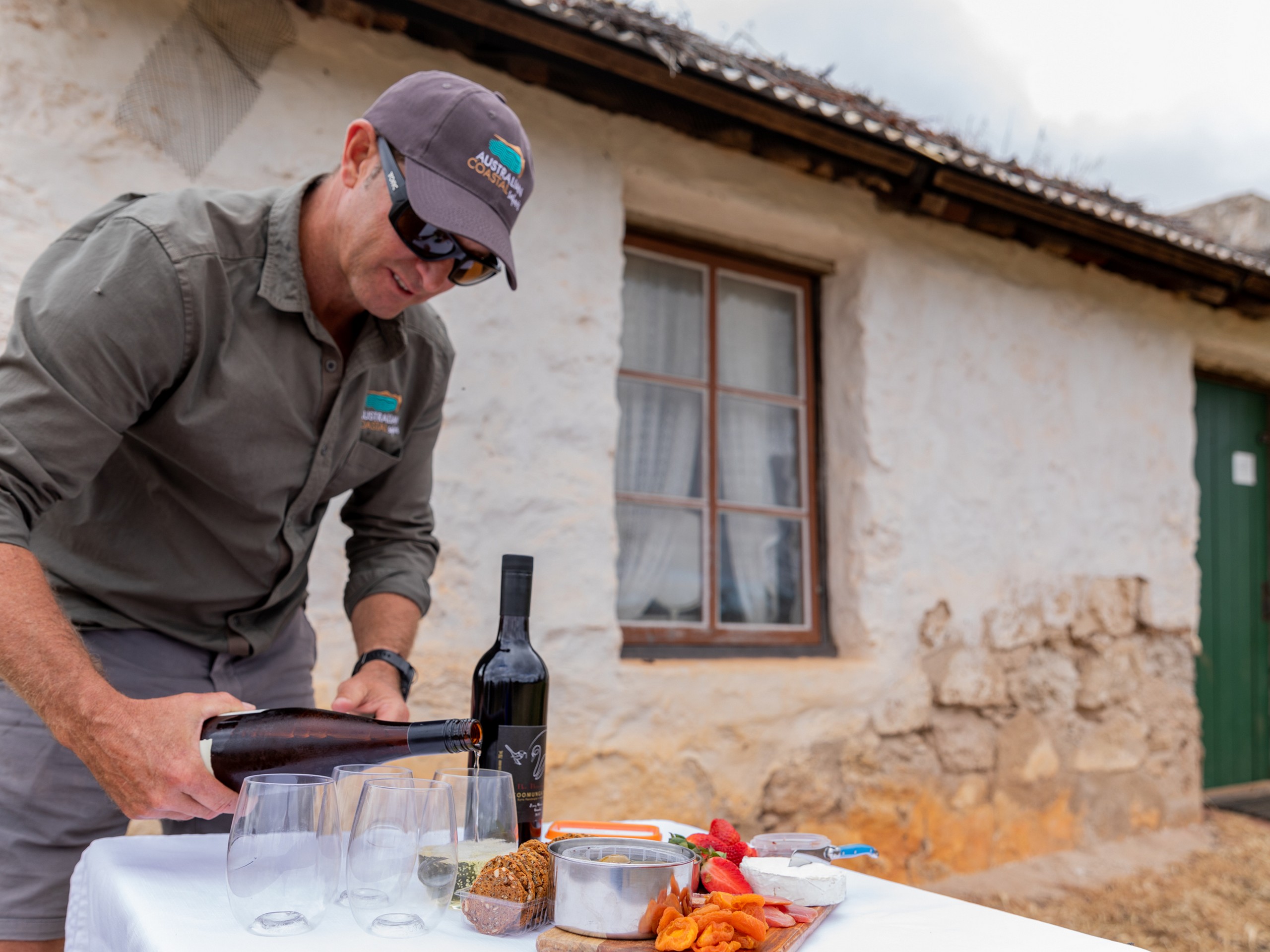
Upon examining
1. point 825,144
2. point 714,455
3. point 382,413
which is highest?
point 825,144

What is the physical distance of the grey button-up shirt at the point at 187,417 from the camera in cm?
128

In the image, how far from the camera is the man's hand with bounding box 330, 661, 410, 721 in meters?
1.40

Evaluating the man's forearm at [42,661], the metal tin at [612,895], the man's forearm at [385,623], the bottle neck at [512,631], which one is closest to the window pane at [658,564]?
the man's forearm at [385,623]

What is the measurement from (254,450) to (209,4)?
69.0 inches

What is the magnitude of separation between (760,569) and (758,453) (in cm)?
48

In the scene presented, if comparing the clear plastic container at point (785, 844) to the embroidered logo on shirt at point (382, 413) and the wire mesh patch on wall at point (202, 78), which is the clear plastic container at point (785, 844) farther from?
the wire mesh patch on wall at point (202, 78)

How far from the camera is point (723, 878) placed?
1092mm

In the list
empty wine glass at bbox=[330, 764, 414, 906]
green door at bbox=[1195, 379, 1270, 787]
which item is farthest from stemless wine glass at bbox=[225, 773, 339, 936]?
green door at bbox=[1195, 379, 1270, 787]

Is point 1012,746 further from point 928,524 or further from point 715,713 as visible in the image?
point 715,713

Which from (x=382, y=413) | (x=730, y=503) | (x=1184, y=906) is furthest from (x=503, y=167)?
(x=1184, y=906)

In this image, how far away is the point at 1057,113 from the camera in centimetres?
3922

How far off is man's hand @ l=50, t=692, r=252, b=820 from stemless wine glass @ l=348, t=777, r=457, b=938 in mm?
230

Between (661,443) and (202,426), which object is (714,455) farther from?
(202,426)

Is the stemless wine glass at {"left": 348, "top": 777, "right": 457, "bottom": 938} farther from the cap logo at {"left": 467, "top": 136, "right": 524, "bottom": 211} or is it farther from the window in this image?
the window
